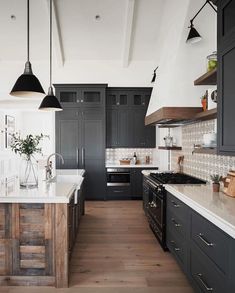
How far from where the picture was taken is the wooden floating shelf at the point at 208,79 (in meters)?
2.78

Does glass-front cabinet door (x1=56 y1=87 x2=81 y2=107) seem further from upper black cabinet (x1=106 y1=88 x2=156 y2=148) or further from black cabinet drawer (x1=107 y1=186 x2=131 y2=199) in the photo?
black cabinet drawer (x1=107 y1=186 x2=131 y2=199)

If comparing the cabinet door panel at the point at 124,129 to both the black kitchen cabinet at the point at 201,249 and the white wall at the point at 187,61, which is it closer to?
the white wall at the point at 187,61

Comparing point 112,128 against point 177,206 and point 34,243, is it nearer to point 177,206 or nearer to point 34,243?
point 177,206

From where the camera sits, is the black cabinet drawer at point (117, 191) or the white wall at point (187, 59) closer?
the white wall at point (187, 59)

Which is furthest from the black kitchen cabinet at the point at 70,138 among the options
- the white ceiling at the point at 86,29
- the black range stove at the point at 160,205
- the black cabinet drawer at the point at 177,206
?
the black cabinet drawer at the point at 177,206

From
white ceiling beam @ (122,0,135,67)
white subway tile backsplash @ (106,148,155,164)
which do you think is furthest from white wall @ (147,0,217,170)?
white subway tile backsplash @ (106,148,155,164)

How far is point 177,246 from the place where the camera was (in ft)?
8.94

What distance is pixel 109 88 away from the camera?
6.28 m

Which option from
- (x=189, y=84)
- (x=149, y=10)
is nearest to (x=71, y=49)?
(x=149, y=10)

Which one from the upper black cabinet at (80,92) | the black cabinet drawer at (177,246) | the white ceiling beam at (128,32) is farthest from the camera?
the upper black cabinet at (80,92)

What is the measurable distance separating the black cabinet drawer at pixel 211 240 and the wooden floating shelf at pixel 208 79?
1.54m

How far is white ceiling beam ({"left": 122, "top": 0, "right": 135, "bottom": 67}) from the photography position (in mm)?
4798

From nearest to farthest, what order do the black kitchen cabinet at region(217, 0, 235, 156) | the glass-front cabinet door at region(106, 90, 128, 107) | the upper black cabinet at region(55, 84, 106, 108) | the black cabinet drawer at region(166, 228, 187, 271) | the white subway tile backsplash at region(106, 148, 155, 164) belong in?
1. the black kitchen cabinet at region(217, 0, 235, 156)
2. the black cabinet drawer at region(166, 228, 187, 271)
3. the upper black cabinet at region(55, 84, 106, 108)
4. the glass-front cabinet door at region(106, 90, 128, 107)
5. the white subway tile backsplash at region(106, 148, 155, 164)

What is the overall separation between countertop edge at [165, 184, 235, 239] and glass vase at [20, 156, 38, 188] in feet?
5.21
